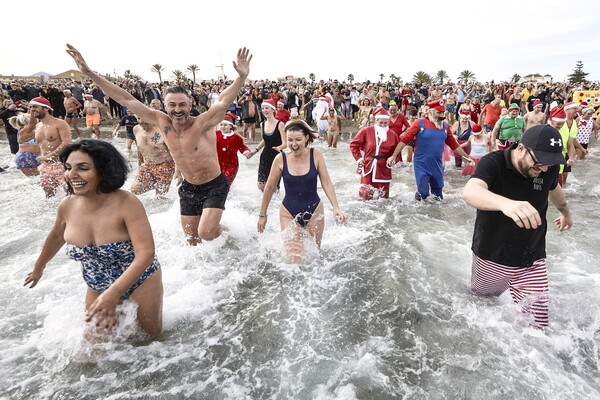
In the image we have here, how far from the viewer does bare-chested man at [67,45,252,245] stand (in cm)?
379

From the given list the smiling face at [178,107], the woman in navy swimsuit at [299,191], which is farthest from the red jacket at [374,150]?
the smiling face at [178,107]

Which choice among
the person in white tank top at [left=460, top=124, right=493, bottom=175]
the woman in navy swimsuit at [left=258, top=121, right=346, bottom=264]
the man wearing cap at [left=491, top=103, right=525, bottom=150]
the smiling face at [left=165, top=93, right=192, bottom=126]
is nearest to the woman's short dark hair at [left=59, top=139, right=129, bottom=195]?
the smiling face at [left=165, top=93, right=192, bottom=126]

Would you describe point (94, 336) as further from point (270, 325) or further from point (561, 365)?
point (561, 365)

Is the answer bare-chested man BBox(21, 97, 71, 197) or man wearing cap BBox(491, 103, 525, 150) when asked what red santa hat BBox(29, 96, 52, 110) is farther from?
man wearing cap BBox(491, 103, 525, 150)

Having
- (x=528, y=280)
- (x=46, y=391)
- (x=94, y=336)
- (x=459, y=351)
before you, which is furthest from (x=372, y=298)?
(x=46, y=391)

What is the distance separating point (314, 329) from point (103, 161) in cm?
210

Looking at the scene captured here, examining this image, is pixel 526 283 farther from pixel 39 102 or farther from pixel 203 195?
pixel 39 102

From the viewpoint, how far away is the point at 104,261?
237 centimetres

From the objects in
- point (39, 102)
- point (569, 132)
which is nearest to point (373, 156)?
point (569, 132)

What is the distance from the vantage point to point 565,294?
3.50 m

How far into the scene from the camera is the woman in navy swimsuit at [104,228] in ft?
7.16

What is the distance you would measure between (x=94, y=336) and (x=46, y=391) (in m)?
0.43

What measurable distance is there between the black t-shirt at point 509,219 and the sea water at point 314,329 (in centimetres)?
60

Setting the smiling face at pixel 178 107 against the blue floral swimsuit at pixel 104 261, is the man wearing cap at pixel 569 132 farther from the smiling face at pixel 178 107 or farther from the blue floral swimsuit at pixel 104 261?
the blue floral swimsuit at pixel 104 261
